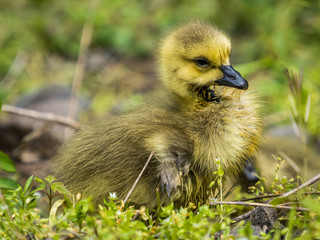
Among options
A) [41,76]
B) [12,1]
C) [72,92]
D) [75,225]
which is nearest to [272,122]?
[72,92]

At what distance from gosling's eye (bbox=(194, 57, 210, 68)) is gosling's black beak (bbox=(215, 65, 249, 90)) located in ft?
0.19

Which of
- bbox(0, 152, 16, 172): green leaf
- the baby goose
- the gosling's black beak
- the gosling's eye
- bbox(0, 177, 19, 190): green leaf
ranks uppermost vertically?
the gosling's eye

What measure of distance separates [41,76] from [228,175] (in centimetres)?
266

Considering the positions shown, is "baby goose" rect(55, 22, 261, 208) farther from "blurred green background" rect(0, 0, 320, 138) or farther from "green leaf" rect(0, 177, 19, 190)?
"blurred green background" rect(0, 0, 320, 138)

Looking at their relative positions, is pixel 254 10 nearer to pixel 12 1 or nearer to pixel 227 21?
pixel 227 21

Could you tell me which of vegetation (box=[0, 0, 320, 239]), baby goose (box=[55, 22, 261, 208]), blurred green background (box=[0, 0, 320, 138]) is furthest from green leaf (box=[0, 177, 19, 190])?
blurred green background (box=[0, 0, 320, 138])

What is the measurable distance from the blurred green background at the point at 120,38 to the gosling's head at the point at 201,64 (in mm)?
1707

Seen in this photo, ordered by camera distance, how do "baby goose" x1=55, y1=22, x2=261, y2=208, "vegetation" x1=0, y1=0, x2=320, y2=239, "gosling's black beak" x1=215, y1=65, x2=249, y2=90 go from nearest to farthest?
1. "baby goose" x1=55, y1=22, x2=261, y2=208
2. "gosling's black beak" x1=215, y1=65, x2=249, y2=90
3. "vegetation" x1=0, y1=0, x2=320, y2=239

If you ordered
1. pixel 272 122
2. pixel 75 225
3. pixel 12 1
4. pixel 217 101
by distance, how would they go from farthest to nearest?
1. pixel 12 1
2. pixel 272 122
3. pixel 217 101
4. pixel 75 225

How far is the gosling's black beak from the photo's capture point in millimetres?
1691

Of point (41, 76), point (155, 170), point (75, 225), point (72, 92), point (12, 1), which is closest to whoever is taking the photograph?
point (75, 225)

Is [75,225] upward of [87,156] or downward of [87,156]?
downward

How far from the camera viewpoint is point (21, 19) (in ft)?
14.3

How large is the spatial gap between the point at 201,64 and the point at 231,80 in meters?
0.14
